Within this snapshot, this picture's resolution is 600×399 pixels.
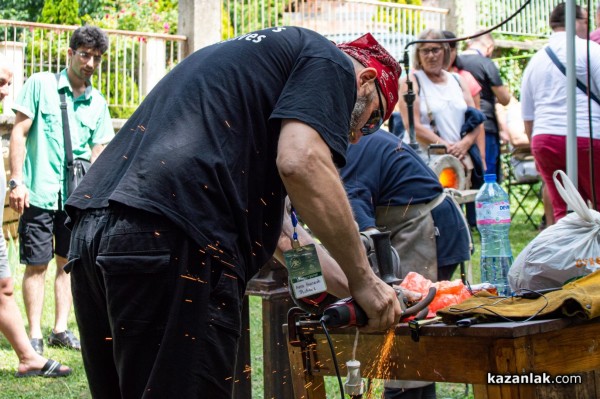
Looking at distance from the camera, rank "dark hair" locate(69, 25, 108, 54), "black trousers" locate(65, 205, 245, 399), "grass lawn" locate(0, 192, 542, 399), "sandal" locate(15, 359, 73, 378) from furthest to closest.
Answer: "dark hair" locate(69, 25, 108, 54) → "sandal" locate(15, 359, 73, 378) → "grass lawn" locate(0, 192, 542, 399) → "black trousers" locate(65, 205, 245, 399)

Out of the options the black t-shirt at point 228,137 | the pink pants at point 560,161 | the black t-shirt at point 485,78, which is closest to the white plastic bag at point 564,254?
the black t-shirt at point 228,137

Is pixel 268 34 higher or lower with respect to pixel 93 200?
higher

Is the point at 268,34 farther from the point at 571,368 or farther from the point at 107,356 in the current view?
the point at 571,368

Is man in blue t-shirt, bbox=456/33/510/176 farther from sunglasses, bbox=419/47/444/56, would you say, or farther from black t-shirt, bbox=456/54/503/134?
sunglasses, bbox=419/47/444/56

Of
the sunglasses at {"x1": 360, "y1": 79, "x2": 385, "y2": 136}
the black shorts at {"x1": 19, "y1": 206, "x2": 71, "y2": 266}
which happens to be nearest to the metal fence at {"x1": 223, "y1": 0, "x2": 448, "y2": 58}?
the black shorts at {"x1": 19, "y1": 206, "x2": 71, "y2": 266}

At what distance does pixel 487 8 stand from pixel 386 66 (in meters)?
15.0

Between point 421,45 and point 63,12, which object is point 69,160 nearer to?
point 421,45

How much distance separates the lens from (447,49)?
805cm

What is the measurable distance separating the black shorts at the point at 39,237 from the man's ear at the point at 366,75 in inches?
146

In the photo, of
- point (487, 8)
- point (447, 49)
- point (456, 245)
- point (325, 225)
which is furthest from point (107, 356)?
point (487, 8)

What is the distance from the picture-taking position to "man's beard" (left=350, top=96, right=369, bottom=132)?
304cm

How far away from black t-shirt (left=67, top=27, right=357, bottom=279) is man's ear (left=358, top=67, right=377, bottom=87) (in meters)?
0.19

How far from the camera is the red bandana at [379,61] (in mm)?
3047

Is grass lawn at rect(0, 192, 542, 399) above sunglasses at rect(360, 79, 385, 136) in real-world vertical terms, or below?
below
